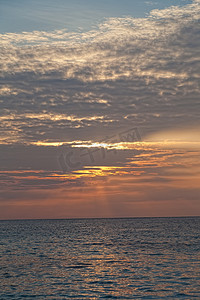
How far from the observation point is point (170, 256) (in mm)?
55062

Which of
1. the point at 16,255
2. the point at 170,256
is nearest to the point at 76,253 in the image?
the point at 16,255

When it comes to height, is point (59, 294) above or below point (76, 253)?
below

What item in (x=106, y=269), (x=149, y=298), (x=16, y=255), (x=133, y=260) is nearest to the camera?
(x=149, y=298)

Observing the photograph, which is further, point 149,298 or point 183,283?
point 183,283

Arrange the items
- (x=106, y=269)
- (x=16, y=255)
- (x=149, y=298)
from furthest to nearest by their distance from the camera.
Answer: (x=16, y=255), (x=106, y=269), (x=149, y=298)

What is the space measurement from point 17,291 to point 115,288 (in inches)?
346

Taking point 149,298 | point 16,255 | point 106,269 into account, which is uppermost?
point 16,255

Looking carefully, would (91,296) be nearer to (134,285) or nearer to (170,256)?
(134,285)

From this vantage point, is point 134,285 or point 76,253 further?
point 76,253

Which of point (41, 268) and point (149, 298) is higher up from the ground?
point (41, 268)

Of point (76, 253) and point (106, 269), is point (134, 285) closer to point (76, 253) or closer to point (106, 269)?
point (106, 269)

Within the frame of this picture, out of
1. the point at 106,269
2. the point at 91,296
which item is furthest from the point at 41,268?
the point at 91,296

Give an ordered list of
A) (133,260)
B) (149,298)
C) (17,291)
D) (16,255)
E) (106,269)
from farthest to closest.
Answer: (16,255) < (133,260) < (106,269) < (17,291) < (149,298)

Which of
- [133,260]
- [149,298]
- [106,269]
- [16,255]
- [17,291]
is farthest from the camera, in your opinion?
[16,255]
